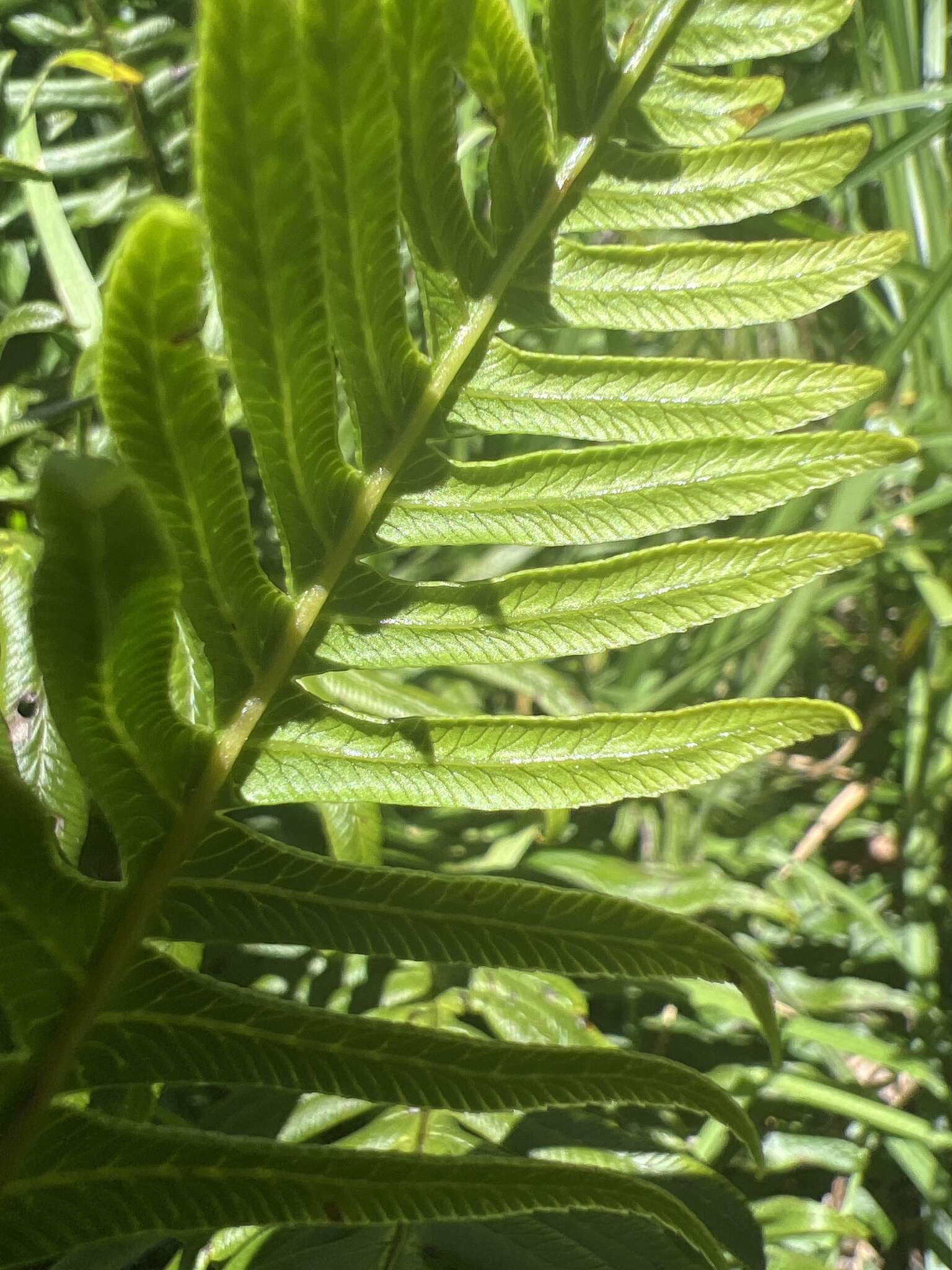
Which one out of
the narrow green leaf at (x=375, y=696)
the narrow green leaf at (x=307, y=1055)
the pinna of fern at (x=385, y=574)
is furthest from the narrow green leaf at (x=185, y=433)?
the narrow green leaf at (x=375, y=696)

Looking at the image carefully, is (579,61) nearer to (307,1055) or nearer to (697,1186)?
(307,1055)

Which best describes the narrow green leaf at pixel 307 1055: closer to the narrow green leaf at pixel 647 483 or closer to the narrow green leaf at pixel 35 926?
the narrow green leaf at pixel 35 926

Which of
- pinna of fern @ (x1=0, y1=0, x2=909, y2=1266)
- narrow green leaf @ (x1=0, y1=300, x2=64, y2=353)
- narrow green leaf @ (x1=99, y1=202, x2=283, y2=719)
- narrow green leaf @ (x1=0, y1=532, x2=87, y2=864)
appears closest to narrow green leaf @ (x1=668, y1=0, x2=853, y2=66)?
pinna of fern @ (x1=0, y1=0, x2=909, y2=1266)

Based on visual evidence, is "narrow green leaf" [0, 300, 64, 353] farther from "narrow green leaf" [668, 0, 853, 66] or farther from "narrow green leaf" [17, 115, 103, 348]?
"narrow green leaf" [668, 0, 853, 66]

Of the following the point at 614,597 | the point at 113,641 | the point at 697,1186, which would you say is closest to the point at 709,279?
the point at 614,597

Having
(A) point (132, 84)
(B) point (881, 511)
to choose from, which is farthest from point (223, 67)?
(B) point (881, 511)

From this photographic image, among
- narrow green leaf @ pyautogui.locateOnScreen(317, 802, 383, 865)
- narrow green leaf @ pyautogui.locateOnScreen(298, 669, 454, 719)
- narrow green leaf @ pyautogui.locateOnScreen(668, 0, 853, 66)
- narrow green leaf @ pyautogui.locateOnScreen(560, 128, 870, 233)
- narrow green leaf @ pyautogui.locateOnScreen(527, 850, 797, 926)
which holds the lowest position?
narrow green leaf @ pyautogui.locateOnScreen(527, 850, 797, 926)
